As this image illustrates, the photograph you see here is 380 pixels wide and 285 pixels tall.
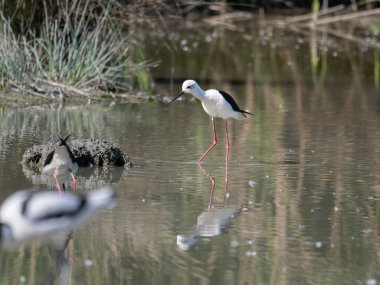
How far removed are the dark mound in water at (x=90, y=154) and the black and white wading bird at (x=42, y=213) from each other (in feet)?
11.6

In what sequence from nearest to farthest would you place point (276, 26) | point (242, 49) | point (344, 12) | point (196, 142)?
point (196, 142) < point (242, 49) < point (276, 26) < point (344, 12)

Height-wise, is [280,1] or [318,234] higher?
[280,1]

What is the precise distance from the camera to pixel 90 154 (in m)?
9.81

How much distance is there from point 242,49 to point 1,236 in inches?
626

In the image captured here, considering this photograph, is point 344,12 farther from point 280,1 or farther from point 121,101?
point 121,101

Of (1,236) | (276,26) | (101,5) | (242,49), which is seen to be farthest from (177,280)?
(276,26)

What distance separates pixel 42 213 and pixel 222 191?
119 inches

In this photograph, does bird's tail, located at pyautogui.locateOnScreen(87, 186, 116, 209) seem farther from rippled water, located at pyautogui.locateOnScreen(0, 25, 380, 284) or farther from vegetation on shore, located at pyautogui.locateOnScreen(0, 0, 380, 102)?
vegetation on shore, located at pyautogui.locateOnScreen(0, 0, 380, 102)

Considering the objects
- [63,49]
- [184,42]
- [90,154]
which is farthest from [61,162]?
[184,42]

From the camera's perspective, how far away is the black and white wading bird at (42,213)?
238 inches

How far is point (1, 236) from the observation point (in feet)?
19.8

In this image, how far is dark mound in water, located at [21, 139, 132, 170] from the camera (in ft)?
32.1

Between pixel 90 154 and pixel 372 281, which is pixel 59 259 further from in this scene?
pixel 90 154

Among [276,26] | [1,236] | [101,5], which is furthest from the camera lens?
[276,26]
